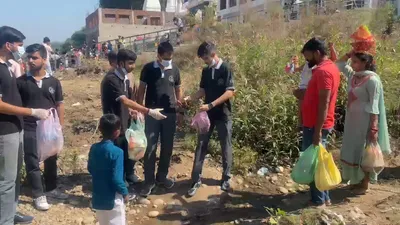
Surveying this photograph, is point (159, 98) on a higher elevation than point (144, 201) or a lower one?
higher

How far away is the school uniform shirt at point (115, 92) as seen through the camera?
4.59m

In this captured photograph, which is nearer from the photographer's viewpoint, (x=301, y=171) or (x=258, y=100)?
(x=301, y=171)

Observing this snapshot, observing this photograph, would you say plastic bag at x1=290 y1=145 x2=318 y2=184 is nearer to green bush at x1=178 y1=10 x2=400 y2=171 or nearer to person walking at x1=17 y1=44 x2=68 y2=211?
green bush at x1=178 y1=10 x2=400 y2=171

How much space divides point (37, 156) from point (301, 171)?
8.96 ft

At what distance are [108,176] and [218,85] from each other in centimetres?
187

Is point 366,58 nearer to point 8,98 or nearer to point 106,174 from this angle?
point 106,174

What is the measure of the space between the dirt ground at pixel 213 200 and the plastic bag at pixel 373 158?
38cm

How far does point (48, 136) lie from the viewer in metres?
4.36

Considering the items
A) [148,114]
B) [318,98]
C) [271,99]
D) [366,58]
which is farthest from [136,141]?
[271,99]

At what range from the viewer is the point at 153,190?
5012 millimetres

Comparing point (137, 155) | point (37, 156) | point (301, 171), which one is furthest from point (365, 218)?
point (37, 156)

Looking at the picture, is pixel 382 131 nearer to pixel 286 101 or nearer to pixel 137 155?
pixel 286 101

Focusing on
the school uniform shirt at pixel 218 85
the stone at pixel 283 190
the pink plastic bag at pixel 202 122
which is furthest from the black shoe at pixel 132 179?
the stone at pixel 283 190

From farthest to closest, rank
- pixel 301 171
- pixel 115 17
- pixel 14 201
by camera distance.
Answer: pixel 115 17, pixel 301 171, pixel 14 201
